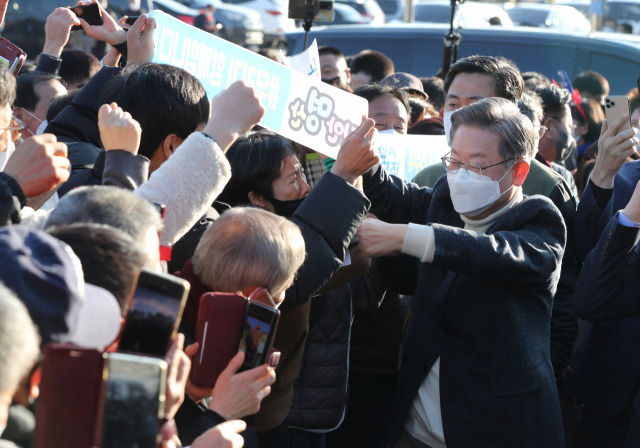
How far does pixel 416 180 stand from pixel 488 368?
1.27 metres

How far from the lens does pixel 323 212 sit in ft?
6.93

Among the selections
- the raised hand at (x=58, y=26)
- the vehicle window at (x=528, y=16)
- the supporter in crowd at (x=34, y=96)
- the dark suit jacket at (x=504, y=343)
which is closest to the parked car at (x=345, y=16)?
the vehicle window at (x=528, y=16)

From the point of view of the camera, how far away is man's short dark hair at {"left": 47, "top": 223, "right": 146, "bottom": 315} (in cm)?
134

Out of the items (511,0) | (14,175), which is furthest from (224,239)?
(511,0)

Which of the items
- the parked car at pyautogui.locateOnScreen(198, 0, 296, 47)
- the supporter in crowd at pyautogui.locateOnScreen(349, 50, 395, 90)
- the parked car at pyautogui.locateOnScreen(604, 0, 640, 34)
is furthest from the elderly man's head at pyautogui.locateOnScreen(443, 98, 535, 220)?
the parked car at pyautogui.locateOnScreen(604, 0, 640, 34)

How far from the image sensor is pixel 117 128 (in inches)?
80.1

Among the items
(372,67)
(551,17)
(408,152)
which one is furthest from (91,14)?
(551,17)

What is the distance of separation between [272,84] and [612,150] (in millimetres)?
1377

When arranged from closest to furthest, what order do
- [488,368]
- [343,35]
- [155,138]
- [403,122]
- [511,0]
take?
[155,138] → [488,368] → [403,122] → [343,35] → [511,0]

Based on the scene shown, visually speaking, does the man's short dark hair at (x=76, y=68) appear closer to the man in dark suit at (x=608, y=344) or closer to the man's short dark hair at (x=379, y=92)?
the man's short dark hair at (x=379, y=92)

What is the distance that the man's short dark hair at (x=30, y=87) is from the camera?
3.98 meters

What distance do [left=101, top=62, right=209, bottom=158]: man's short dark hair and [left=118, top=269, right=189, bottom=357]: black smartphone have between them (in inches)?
44.2

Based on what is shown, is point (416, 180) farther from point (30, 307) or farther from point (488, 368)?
point (30, 307)

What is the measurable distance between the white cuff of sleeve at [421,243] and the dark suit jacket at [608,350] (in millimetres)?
1028
